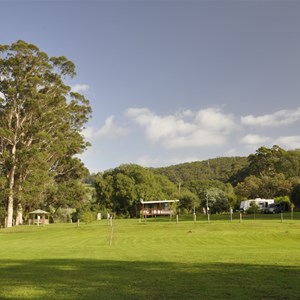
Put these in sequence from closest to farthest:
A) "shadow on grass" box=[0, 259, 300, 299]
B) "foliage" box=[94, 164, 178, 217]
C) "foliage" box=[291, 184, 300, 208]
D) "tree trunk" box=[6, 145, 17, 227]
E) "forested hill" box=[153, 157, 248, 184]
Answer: "shadow on grass" box=[0, 259, 300, 299], "tree trunk" box=[6, 145, 17, 227], "foliage" box=[291, 184, 300, 208], "foliage" box=[94, 164, 178, 217], "forested hill" box=[153, 157, 248, 184]

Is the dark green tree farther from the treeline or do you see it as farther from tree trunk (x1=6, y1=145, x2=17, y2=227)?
tree trunk (x1=6, y1=145, x2=17, y2=227)

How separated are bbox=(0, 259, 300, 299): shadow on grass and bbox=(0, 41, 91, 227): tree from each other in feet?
123

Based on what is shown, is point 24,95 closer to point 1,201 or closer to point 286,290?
point 1,201

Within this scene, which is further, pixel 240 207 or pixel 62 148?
pixel 240 207

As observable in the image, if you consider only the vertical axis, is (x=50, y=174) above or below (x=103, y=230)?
above

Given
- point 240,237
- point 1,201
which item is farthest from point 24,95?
point 240,237

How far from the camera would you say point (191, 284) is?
948 cm

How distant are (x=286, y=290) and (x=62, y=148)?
48.1 meters

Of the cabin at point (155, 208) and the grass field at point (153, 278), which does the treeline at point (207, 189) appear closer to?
the cabin at point (155, 208)

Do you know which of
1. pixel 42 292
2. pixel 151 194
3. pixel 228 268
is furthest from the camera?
pixel 151 194

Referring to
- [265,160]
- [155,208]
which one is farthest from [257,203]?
[265,160]

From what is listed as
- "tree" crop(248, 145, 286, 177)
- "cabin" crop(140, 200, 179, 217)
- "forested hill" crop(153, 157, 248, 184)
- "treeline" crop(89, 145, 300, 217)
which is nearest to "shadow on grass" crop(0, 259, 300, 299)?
"treeline" crop(89, 145, 300, 217)

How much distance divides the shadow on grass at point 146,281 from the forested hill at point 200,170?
117m

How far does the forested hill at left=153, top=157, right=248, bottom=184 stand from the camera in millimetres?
137262
